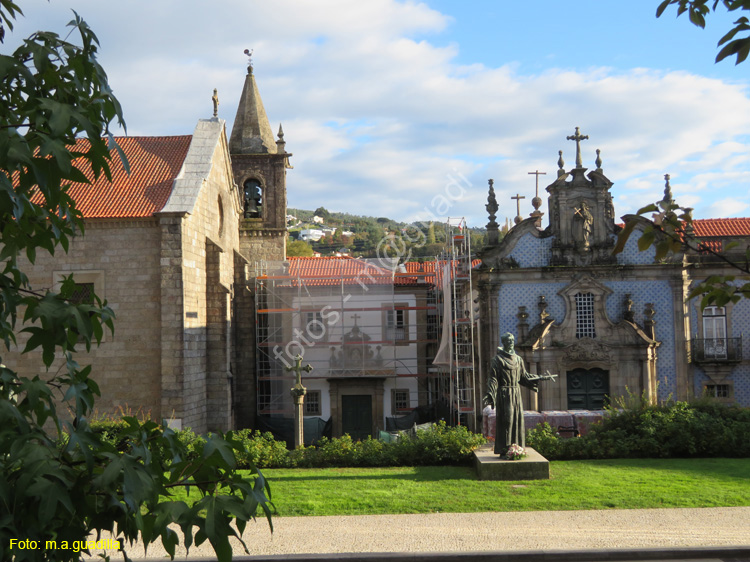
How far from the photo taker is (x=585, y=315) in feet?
81.7

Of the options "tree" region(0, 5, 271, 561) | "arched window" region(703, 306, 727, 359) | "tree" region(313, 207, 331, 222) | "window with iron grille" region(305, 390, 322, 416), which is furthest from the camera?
"tree" region(313, 207, 331, 222)

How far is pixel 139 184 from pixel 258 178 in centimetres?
988

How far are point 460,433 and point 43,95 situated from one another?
12.9m

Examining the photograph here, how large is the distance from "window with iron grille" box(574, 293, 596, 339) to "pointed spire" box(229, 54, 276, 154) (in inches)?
627

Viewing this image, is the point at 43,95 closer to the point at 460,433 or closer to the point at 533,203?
the point at 460,433

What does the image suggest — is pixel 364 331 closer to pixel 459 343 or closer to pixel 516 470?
pixel 459 343

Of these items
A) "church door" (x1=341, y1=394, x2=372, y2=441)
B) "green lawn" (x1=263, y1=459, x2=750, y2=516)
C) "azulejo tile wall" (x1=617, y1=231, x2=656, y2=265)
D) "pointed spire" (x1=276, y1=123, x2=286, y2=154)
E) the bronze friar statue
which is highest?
"pointed spire" (x1=276, y1=123, x2=286, y2=154)

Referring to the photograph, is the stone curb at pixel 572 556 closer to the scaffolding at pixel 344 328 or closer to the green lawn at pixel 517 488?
the green lawn at pixel 517 488

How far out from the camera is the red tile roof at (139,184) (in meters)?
21.8

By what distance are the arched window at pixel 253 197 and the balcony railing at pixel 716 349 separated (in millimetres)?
18826

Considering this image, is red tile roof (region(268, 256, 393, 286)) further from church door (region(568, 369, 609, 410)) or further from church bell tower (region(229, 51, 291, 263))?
church door (region(568, 369, 609, 410))

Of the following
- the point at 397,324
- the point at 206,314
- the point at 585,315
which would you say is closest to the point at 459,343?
the point at 585,315

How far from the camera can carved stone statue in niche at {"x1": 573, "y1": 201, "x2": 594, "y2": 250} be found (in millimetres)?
25125

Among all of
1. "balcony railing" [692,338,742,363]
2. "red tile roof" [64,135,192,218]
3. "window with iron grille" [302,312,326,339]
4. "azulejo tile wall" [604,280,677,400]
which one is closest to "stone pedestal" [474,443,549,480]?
"azulejo tile wall" [604,280,677,400]
